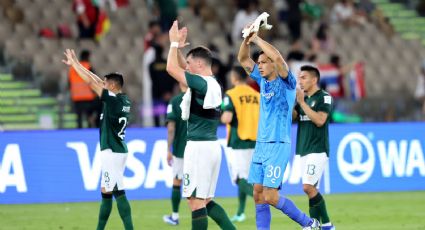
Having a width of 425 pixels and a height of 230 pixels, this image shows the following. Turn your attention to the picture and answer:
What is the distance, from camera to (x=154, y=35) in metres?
25.7

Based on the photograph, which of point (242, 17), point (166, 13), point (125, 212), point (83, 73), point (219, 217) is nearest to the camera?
point (219, 217)

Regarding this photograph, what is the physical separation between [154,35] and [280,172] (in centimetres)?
1243

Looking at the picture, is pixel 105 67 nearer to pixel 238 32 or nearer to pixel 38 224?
pixel 238 32

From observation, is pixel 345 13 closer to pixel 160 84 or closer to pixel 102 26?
pixel 102 26

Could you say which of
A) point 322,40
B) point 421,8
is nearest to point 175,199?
point 322,40

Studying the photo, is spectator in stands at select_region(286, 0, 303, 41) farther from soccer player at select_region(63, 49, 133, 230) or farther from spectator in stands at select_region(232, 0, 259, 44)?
soccer player at select_region(63, 49, 133, 230)

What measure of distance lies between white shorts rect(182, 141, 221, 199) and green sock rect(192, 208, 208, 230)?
19 cm

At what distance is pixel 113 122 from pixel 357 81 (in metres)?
14.1

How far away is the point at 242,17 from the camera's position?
1096 inches

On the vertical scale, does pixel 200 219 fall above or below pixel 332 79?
below

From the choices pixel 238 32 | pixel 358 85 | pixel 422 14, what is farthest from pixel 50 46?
pixel 422 14

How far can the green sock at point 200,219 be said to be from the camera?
1377cm

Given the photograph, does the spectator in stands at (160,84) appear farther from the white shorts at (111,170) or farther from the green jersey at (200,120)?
the green jersey at (200,120)

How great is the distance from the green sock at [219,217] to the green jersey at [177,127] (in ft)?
12.1
